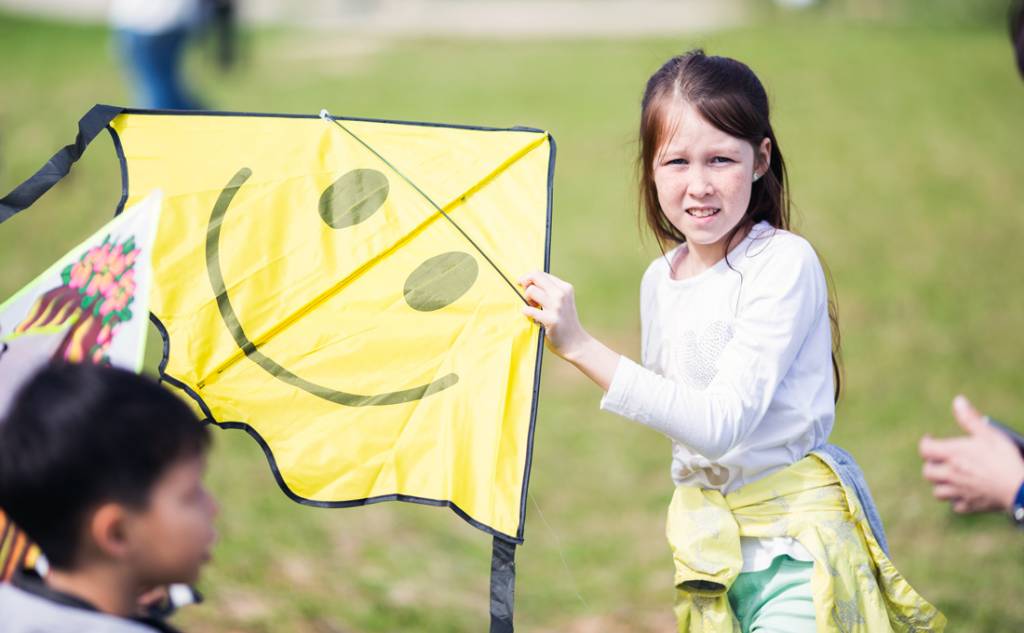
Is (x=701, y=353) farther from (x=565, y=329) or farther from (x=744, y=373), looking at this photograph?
(x=565, y=329)

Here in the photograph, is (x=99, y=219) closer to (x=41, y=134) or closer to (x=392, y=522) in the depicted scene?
(x=41, y=134)

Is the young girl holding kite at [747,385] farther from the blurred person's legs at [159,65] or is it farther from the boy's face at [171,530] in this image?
the blurred person's legs at [159,65]

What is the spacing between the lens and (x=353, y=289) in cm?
230

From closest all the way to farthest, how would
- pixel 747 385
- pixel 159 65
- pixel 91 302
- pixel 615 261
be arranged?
1. pixel 91 302
2. pixel 747 385
3. pixel 159 65
4. pixel 615 261

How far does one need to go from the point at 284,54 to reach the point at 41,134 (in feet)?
20.2

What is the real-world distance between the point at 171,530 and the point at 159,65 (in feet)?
23.0

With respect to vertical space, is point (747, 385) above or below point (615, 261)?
below

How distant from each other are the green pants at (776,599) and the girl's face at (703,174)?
2.27ft

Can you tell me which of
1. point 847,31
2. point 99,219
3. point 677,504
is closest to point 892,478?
point 677,504

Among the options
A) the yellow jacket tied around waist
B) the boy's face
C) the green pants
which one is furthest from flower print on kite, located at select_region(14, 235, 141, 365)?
the green pants

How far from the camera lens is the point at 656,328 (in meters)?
2.34

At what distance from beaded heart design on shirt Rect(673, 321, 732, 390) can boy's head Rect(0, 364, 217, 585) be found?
1046mm

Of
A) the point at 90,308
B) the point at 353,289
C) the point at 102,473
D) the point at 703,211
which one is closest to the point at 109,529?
the point at 102,473

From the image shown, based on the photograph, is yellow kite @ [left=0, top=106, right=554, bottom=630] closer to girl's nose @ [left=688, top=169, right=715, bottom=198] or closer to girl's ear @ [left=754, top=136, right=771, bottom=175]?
girl's nose @ [left=688, top=169, right=715, bottom=198]
